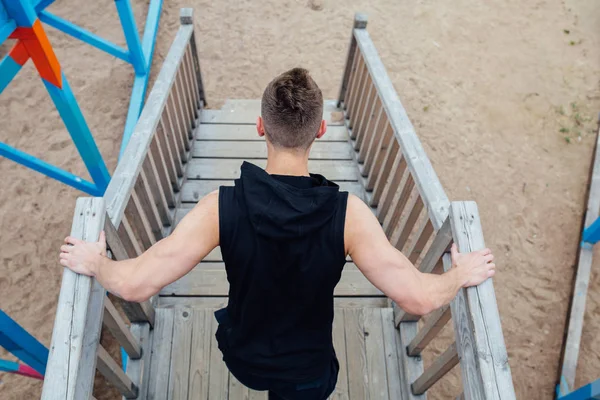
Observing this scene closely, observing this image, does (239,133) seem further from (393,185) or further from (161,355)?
(161,355)

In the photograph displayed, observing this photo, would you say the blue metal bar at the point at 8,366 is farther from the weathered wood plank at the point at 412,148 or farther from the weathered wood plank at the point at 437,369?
the weathered wood plank at the point at 412,148

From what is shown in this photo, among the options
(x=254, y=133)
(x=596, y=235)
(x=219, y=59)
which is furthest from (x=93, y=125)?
(x=596, y=235)

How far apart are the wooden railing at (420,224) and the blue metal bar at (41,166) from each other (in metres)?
2.74

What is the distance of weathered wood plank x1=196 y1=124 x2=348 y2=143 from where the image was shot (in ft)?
14.6

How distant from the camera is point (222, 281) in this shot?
3131mm

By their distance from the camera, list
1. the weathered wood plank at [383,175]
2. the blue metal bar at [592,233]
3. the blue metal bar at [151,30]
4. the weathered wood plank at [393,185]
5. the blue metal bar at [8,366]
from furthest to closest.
A: the blue metal bar at [151,30] < the blue metal bar at [592,233] < the blue metal bar at [8,366] < the weathered wood plank at [383,175] < the weathered wood plank at [393,185]

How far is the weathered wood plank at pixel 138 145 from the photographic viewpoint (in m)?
2.17

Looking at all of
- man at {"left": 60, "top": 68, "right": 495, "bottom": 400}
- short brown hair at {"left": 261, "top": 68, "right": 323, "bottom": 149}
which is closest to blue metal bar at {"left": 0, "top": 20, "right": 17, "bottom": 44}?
man at {"left": 60, "top": 68, "right": 495, "bottom": 400}

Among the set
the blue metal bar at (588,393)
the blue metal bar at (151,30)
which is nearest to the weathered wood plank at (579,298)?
the blue metal bar at (588,393)

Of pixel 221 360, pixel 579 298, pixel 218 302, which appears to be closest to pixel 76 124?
pixel 218 302

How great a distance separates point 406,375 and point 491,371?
1.10 m

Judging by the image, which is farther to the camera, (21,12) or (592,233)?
(592,233)

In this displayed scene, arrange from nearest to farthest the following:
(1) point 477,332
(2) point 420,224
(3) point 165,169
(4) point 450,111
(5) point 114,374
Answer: (1) point 477,332, (5) point 114,374, (2) point 420,224, (3) point 165,169, (4) point 450,111

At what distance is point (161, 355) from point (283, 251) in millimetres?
1638
